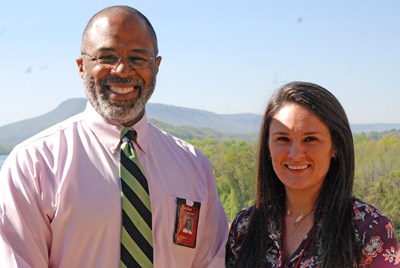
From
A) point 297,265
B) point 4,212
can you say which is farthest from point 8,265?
point 297,265

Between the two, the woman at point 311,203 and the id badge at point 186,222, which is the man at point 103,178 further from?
the woman at point 311,203

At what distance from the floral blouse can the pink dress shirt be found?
1.11 feet

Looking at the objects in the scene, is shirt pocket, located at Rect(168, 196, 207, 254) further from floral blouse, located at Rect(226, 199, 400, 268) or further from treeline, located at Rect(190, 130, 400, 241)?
treeline, located at Rect(190, 130, 400, 241)

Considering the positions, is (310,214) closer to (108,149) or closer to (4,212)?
(108,149)

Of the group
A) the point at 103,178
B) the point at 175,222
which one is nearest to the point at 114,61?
the point at 103,178

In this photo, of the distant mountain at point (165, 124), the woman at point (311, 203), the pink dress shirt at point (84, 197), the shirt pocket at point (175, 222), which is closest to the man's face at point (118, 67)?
the pink dress shirt at point (84, 197)

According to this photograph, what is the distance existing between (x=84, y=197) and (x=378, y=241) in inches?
53.6

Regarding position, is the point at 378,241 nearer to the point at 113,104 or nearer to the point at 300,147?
the point at 300,147

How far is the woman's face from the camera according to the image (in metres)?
3.05

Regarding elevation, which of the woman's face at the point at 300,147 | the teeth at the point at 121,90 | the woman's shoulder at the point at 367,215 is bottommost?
the woman's shoulder at the point at 367,215

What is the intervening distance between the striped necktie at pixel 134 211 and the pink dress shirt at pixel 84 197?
3cm

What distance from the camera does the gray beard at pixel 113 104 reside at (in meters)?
3.04

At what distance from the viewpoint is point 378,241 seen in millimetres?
2830

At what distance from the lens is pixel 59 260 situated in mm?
2867
